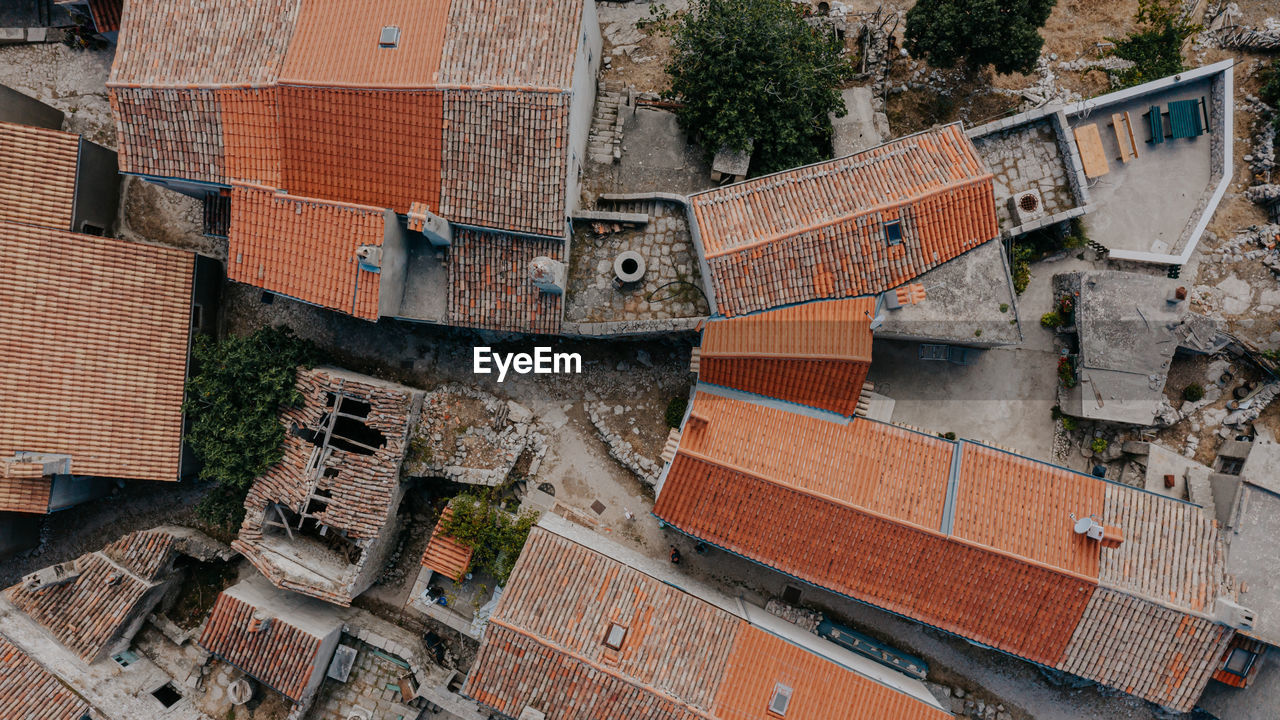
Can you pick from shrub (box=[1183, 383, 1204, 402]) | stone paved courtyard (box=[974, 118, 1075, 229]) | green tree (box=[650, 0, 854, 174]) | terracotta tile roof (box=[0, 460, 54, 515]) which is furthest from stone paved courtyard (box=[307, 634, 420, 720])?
shrub (box=[1183, 383, 1204, 402])

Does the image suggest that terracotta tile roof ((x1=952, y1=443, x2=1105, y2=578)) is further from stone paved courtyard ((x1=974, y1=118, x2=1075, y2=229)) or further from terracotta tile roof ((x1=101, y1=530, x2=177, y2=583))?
terracotta tile roof ((x1=101, y1=530, x2=177, y2=583))

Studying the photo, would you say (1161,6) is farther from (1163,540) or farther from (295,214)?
(295,214)

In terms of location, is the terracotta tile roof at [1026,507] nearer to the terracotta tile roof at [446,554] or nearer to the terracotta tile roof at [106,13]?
the terracotta tile roof at [446,554]

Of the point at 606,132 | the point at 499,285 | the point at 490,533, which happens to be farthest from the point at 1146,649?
the point at 606,132

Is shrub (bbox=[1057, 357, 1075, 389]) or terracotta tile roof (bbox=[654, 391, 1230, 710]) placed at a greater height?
shrub (bbox=[1057, 357, 1075, 389])

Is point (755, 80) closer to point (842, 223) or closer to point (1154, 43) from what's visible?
point (842, 223)

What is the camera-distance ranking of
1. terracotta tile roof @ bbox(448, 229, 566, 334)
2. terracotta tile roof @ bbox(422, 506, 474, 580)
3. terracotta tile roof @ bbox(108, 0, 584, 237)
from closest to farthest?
terracotta tile roof @ bbox(108, 0, 584, 237) < terracotta tile roof @ bbox(448, 229, 566, 334) < terracotta tile roof @ bbox(422, 506, 474, 580)
